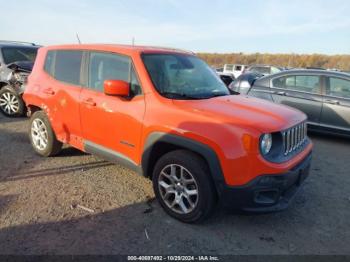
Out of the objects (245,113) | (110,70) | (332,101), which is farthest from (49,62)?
(332,101)

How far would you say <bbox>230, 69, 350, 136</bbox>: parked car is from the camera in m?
7.15

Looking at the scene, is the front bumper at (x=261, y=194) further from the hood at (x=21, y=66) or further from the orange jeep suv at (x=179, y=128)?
the hood at (x=21, y=66)

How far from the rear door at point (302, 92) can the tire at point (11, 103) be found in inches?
245

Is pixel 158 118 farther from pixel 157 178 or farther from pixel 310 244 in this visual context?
pixel 310 244

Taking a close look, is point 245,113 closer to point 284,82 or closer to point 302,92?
point 302,92

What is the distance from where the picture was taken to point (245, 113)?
11.5 ft

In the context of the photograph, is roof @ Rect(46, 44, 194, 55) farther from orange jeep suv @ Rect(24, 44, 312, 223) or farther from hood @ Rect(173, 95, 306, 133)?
hood @ Rect(173, 95, 306, 133)

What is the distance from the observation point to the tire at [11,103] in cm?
823

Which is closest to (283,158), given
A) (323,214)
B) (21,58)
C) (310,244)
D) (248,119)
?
(248,119)

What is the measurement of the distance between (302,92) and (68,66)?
5266 mm

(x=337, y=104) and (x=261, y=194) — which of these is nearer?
(x=261, y=194)

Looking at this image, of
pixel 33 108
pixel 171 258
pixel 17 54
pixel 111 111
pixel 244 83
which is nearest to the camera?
pixel 171 258

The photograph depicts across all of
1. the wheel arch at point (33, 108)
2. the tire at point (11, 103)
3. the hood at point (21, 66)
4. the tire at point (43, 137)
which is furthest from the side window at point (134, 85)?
the tire at point (11, 103)

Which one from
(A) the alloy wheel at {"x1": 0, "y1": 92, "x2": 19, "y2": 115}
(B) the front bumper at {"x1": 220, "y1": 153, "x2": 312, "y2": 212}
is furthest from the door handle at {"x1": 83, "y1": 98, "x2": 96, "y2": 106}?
(A) the alloy wheel at {"x1": 0, "y1": 92, "x2": 19, "y2": 115}
